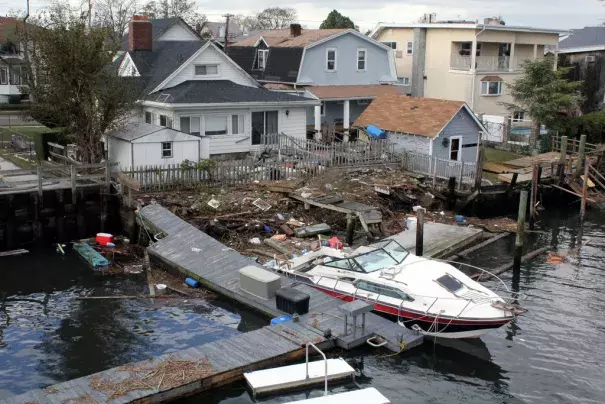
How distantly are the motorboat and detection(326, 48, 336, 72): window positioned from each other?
25404 millimetres

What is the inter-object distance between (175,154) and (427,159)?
1257cm

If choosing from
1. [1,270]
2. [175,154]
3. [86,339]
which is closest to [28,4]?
[175,154]

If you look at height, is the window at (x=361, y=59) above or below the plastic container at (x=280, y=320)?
above

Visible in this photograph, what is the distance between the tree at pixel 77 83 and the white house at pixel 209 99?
10.2 feet

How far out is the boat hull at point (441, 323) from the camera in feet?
60.3

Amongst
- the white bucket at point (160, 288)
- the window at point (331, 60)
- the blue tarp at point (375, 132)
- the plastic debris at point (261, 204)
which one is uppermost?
the window at point (331, 60)

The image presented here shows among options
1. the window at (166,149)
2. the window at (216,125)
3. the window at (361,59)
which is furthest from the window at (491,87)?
the window at (166,149)

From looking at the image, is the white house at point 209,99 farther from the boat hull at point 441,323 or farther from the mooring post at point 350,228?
the boat hull at point 441,323

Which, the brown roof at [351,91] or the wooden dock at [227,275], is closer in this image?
the wooden dock at [227,275]

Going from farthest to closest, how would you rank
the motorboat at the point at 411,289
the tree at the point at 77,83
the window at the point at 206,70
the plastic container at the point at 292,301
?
the window at the point at 206,70 < the tree at the point at 77,83 < the plastic container at the point at 292,301 < the motorboat at the point at 411,289

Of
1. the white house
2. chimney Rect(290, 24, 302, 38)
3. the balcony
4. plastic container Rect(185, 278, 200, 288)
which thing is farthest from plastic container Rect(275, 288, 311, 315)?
the balcony

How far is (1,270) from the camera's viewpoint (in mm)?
24844

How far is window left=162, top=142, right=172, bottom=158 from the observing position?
31.0 meters

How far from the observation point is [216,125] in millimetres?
35500
